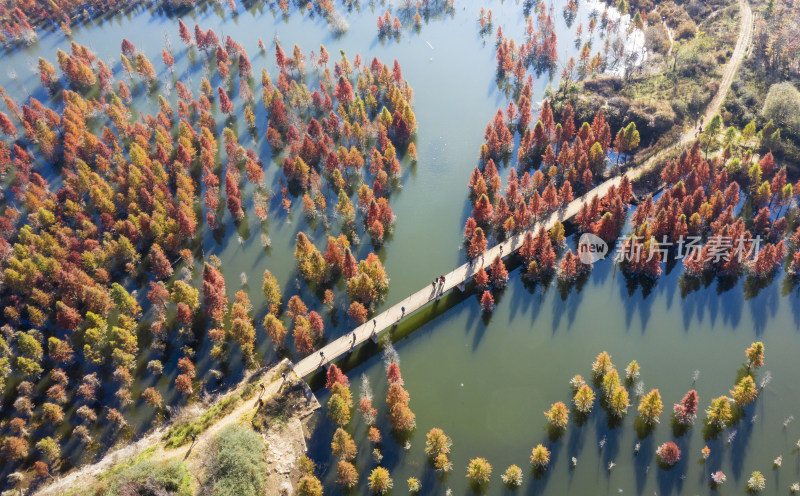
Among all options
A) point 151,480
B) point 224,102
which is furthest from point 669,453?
point 224,102

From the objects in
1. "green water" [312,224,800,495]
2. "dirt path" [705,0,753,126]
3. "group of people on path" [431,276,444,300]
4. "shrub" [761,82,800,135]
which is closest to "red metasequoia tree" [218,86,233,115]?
"group of people on path" [431,276,444,300]

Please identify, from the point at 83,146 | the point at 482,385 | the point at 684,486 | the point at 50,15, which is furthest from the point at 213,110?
the point at 684,486

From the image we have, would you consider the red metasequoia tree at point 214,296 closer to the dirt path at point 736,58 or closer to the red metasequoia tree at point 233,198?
the red metasequoia tree at point 233,198

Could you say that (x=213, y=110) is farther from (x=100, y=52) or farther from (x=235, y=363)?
(x=235, y=363)

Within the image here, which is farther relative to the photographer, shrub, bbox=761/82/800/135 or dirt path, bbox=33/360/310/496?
shrub, bbox=761/82/800/135

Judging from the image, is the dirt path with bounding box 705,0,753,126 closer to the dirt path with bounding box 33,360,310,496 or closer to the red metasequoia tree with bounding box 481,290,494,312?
the red metasequoia tree with bounding box 481,290,494,312
